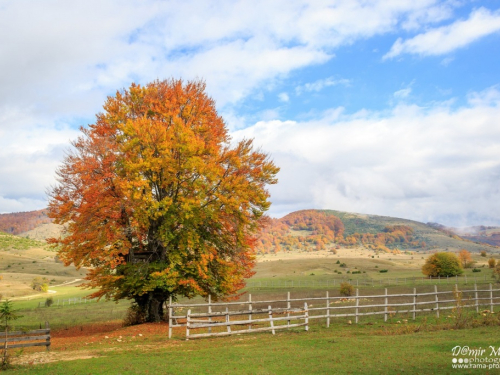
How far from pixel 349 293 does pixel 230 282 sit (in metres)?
22.0

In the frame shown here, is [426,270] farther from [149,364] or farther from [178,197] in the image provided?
[149,364]

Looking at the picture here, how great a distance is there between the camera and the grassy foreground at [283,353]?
12.2 m

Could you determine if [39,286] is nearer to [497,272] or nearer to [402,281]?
[402,281]

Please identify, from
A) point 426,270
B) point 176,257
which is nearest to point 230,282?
point 176,257

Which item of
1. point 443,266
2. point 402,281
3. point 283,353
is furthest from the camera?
point 443,266

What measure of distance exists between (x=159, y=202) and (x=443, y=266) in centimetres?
4680

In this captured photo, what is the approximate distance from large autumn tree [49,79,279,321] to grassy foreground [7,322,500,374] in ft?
12.8

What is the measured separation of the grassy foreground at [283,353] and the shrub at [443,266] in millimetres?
39275

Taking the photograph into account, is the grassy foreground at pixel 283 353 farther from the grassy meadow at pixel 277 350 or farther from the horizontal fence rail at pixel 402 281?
the horizontal fence rail at pixel 402 281

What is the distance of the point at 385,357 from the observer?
43.0 ft

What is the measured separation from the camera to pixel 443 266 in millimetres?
54281

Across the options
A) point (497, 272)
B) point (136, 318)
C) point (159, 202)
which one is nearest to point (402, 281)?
point (497, 272)

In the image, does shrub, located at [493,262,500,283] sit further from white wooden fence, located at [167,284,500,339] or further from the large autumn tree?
the large autumn tree

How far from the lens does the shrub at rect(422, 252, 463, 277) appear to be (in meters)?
54.0
